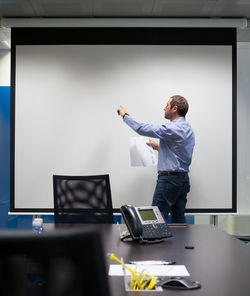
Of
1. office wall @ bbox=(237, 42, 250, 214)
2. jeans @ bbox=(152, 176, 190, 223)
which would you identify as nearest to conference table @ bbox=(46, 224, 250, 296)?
jeans @ bbox=(152, 176, 190, 223)

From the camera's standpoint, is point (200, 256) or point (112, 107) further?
point (112, 107)

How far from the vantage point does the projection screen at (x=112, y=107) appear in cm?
450

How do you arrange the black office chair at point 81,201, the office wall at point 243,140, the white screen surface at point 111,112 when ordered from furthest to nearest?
the office wall at point 243,140
the white screen surface at point 111,112
the black office chair at point 81,201

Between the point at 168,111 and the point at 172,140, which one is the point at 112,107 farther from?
the point at 172,140

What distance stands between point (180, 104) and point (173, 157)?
0.54 m

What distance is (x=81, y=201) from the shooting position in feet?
9.68

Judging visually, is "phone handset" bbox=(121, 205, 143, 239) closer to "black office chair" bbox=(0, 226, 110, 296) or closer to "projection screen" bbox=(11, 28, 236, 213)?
"black office chair" bbox=(0, 226, 110, 296)

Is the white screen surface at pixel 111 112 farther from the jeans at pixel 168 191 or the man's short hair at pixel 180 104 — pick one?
the jeans at pixel 168 191

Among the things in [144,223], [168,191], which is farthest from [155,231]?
[168,191]

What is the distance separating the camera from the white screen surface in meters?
4.50

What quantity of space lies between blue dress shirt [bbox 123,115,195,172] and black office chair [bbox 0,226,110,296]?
329 centimetres

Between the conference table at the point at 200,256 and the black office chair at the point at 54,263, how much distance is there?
0.61 metres

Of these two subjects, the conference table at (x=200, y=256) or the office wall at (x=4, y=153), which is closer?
the conference table at (x=200, y=256)

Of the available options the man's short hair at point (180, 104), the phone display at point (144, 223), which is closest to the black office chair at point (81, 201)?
the phone display at point (144, 223)
